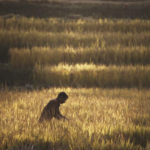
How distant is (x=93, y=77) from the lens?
10258 millimetres

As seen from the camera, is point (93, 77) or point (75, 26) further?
point (75, 26)

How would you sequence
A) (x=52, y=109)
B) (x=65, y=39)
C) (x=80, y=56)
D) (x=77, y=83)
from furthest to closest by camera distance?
(x=65, y=39) < (x=80, y=56) < (x=77, y=83) < (x=52, y=109)

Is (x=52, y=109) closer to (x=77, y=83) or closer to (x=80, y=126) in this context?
(x=80, y=126)

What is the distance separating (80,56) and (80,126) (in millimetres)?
7057

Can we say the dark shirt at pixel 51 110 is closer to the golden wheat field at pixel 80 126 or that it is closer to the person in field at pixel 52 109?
the person in field at pixel 52 109

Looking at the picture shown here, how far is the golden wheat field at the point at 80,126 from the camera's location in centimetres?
437

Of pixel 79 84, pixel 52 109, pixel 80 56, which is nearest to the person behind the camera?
pixel 52 109

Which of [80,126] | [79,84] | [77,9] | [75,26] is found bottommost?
[80,126]

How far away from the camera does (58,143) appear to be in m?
4.42

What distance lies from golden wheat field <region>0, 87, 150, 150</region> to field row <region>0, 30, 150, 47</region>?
5941 millimetres

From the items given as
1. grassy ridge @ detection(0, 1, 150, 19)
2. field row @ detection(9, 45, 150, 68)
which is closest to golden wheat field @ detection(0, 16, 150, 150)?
field row @ detection(9, 45, 150, 68)

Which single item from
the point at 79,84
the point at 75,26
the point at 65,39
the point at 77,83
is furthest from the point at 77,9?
the point at 77,83

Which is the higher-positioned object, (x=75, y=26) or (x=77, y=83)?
(x=75, y=26)

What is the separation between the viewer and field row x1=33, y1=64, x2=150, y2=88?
10.2 meters
